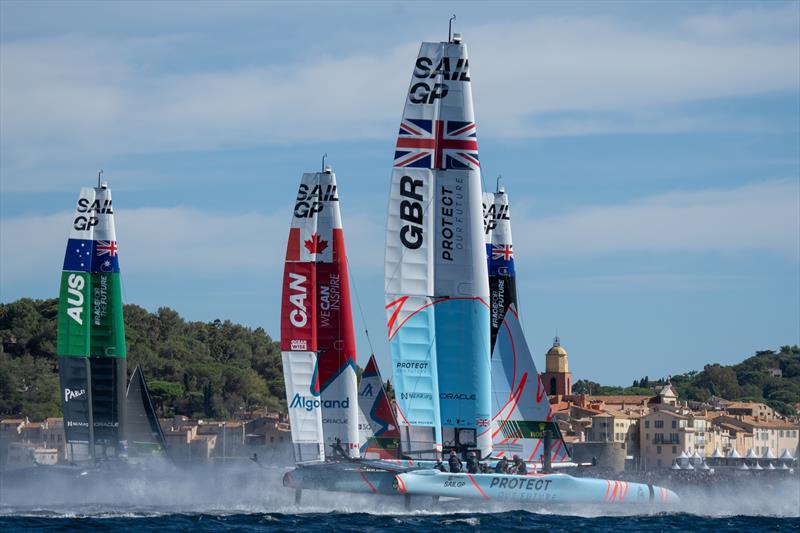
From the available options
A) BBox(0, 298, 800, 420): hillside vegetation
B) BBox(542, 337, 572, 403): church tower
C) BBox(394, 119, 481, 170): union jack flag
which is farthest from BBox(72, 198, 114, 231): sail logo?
BBox(542, 337, 572, 403): church tower

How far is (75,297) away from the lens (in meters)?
48.6

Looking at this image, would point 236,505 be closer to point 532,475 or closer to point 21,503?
point 21,503

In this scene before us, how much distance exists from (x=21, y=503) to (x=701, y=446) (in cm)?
7989

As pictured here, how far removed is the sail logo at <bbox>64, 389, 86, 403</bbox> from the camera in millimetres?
49031

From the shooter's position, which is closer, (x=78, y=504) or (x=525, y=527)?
(x=525, y=527)

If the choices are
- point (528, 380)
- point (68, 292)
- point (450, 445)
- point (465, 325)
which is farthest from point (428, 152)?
point (68, 292)

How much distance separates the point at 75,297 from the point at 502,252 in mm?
14164

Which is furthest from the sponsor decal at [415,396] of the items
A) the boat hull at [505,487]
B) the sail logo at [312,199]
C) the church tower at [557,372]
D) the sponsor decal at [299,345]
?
the church tower at [557,372]

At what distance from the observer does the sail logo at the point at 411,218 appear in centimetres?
3347

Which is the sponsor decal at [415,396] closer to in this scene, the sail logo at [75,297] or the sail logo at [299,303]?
the sail logo at [299,303]

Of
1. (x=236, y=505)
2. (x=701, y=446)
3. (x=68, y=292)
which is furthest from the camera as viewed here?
(x=701, y=446)

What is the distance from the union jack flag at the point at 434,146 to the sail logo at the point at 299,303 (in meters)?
8.19

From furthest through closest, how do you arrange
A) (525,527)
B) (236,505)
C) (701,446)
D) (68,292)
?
(701,446)
(68,292)
(236,505)
(525,527)

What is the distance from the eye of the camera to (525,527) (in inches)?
1268
